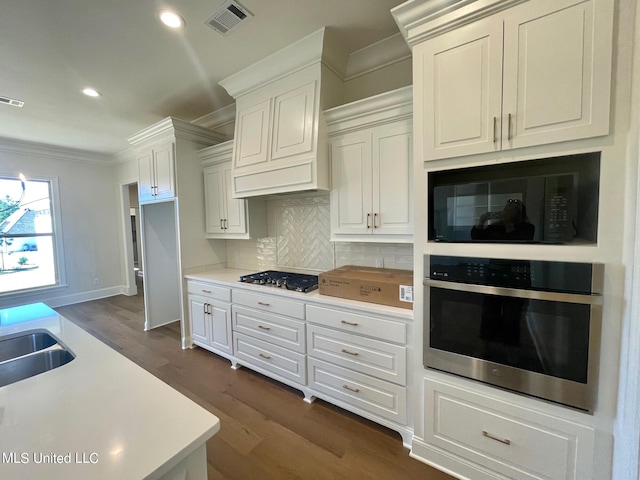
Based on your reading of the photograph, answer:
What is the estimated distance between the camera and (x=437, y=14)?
1.41 metres

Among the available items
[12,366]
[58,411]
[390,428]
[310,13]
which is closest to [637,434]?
[390,428]

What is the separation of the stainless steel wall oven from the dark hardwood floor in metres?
0.71

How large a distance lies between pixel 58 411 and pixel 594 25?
2.41 m

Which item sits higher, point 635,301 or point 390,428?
point 635,301

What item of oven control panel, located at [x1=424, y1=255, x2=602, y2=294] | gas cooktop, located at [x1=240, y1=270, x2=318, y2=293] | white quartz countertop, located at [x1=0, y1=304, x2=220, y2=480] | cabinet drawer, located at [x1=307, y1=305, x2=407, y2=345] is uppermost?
oven control panel, located at [x1=424, y1=255, x2=602, y2=294]

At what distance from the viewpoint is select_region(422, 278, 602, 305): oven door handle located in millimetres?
1176

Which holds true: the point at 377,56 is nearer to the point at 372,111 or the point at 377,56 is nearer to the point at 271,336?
the point at 372,111

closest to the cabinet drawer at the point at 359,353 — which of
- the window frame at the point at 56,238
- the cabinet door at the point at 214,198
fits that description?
the cabinet door at the point at 214,198

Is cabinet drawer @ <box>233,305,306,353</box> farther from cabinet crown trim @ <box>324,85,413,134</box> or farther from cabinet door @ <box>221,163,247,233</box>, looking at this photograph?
cabinet crown trim @ <box>324,85,413,134</box>

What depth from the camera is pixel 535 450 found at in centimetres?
133

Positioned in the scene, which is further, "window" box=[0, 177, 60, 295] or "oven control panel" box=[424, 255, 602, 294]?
"window" box=[0, 177, 60, 295]

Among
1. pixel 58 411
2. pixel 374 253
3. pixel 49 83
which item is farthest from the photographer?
pixel 49 83

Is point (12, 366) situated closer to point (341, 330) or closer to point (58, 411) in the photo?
point (58, 411)

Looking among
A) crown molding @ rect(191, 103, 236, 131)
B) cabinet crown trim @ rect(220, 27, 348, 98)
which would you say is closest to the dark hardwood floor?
A: cabinet crown trim @ rect(220, 27, 348, 98)
